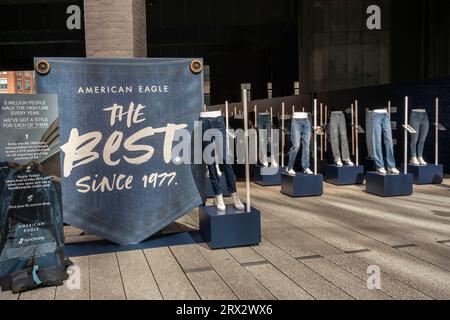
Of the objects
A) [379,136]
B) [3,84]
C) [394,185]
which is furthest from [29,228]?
[3,84]

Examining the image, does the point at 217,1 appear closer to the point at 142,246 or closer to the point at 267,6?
the point at 267,6

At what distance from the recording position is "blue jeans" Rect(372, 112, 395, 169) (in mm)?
7266

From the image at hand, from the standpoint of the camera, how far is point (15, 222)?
10.8 feet

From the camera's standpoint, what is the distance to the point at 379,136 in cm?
741

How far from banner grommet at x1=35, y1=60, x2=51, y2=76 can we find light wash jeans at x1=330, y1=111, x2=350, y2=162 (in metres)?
5.72

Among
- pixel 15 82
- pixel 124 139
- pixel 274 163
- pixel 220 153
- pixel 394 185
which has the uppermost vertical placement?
pixel 15 82

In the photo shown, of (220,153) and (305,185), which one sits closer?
(220,153)

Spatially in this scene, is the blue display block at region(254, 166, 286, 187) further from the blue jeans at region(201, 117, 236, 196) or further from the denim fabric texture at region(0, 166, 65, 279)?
the denim fabric texture at region(0, 166, 65, 279)

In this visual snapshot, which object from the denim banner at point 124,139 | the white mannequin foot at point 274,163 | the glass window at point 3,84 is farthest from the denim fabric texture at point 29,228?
the glass window at point 3,84

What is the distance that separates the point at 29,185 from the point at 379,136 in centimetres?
564

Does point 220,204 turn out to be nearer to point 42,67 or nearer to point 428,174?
point 42,67

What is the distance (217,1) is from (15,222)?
52.3 feet

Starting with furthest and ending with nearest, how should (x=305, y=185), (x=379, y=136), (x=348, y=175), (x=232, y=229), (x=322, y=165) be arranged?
(x=322, y=165), (x=348, y=175), (x=379, y=136), (x=305, y=185), (x=232, y=229)

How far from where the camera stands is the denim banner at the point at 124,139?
416 cm
